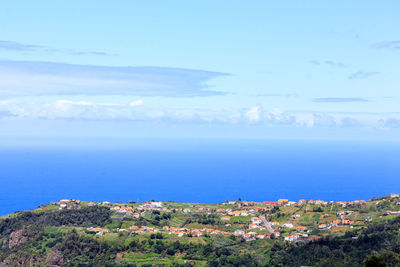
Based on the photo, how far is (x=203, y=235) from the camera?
2329 inches

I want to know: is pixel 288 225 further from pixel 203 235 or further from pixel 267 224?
pixel 203 235

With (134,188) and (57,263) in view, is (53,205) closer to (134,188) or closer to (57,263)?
(57,263)

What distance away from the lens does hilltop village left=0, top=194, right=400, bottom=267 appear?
48188 mm

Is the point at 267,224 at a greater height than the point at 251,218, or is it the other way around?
the point at 251,218

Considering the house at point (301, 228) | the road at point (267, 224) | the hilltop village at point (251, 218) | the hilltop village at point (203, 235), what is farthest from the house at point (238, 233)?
the house at point (301, 228)

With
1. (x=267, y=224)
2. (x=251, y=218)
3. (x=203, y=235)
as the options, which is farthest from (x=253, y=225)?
(x=203, y=235)

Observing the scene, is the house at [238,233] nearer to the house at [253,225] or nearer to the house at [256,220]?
the house at [253,225]

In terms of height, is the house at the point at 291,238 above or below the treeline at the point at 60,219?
below

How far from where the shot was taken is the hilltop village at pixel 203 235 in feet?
158

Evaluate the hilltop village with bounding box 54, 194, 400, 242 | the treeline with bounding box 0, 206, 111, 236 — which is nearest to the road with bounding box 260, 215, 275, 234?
the hilltop village with bounding box 54, 194, 400, 242

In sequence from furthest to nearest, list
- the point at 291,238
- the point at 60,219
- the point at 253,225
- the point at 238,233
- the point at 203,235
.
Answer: the point at 60,219
the point at 253,225
the point at 238,233
the point at 203,235
the point at 291,238

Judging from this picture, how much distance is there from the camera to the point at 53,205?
254 ft

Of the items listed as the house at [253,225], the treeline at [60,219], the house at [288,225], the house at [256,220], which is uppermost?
the treeline at [60,219]

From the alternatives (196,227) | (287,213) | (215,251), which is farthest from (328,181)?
(215,251)
